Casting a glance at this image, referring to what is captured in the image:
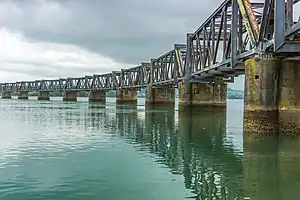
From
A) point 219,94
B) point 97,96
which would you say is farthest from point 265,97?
point 97,96

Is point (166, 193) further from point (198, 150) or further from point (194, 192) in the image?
point (198, 150)

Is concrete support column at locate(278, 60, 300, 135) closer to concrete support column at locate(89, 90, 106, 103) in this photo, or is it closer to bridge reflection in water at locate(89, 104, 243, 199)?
bridge reflection in water at locate(89, 104, 243, 199)

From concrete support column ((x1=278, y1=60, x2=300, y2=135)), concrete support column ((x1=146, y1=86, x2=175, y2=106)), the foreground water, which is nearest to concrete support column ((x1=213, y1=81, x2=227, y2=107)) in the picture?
concrete support column ((x1=146, y1=86, x2=175, y2=106))

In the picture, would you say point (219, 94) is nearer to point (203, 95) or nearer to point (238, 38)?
point (203, 95)

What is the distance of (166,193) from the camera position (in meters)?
17.3

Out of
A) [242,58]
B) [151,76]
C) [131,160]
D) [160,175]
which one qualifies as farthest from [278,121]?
[151,76]

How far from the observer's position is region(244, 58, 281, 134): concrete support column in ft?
113

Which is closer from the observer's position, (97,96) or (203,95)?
(203,95)

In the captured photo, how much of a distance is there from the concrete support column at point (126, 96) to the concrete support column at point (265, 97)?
11975 cm

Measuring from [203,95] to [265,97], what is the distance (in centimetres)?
4848

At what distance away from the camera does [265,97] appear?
34.6m

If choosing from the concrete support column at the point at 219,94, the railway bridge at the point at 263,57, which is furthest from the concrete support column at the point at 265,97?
the concrete support column at the point at 219,94

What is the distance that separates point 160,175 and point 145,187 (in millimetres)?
2716

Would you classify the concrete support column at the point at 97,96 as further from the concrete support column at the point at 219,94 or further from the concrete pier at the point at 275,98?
the concrete pier at the point at 275,98
